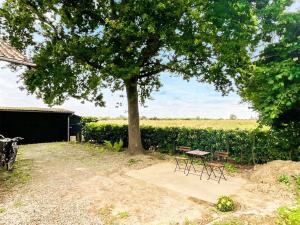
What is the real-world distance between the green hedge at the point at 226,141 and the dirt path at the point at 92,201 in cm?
511

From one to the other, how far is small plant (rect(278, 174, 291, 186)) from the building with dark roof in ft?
75.4

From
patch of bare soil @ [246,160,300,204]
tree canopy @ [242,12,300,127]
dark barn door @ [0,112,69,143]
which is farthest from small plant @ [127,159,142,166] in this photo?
dark barn door @ [0,112,69,143]

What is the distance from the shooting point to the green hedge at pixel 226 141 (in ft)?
45.4

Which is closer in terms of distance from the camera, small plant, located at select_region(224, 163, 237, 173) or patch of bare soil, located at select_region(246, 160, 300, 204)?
patch of bare soil, located at select_region(246, 160, 300, 204)

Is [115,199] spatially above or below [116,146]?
below

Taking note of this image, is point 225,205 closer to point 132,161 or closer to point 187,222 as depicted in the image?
point 187,222

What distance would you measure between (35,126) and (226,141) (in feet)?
66.7

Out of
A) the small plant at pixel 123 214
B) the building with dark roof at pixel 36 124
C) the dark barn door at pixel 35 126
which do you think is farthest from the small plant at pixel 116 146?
the small plant at pixel 123 214

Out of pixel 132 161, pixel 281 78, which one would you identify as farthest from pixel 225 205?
pixel 132 161

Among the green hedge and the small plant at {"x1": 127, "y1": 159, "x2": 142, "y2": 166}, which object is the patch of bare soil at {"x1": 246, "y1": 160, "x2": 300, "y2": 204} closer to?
the green hedge

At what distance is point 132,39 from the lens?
52.1 ft

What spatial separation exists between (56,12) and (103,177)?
37.1ft

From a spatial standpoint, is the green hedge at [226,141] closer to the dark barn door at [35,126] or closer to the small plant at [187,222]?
the small plant at [187,222]

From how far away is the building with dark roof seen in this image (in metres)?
26.1
